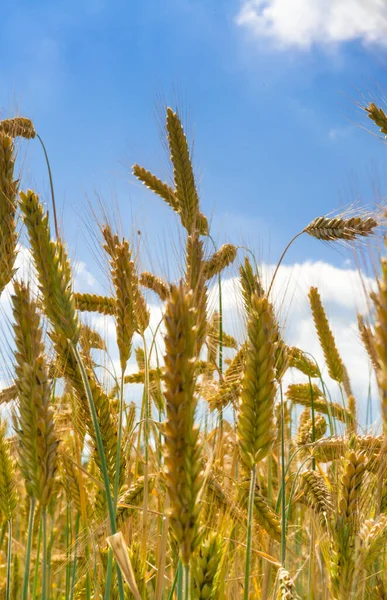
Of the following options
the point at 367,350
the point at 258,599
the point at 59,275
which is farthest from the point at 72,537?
the point at 367,350

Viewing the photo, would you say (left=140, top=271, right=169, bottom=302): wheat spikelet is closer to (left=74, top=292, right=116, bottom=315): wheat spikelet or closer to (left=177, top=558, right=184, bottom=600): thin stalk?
(left=74, top=292, right=116, bottom=315): wheat spikelet

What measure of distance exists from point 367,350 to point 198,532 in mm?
2708

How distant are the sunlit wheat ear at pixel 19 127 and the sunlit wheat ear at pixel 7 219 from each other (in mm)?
970

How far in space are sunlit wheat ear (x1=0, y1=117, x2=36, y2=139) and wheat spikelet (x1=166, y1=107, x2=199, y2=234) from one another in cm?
83

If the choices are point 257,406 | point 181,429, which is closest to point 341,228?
point 257,406

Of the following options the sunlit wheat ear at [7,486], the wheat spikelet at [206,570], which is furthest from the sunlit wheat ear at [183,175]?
the wheat spikelet at [206,570]

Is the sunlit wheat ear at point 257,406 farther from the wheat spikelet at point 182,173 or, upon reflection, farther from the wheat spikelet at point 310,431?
the wheat spikelet at point 310,431

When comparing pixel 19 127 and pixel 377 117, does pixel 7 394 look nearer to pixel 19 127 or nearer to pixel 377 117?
pixel 19 127

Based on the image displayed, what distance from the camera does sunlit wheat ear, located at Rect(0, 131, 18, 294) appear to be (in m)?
2.33

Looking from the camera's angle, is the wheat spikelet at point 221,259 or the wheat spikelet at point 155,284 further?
the wheat spikelet at point 221,259

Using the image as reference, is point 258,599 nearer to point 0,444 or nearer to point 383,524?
point 383,524

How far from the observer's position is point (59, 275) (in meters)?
1.99

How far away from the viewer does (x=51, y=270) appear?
6.54 feet

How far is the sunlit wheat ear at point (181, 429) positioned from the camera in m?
1.19
